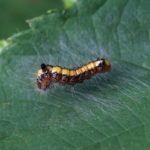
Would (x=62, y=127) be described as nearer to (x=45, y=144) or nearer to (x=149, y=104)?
(x=45, y=144)

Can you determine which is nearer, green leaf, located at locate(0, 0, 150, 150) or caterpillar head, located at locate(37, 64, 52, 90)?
green leaf, located at locate(0, 0, 150, 150)

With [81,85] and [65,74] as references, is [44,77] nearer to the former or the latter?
[65,74]

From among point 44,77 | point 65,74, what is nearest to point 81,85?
point 65,74

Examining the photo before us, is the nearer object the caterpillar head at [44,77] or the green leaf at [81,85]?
the green leaf at [81,85]
